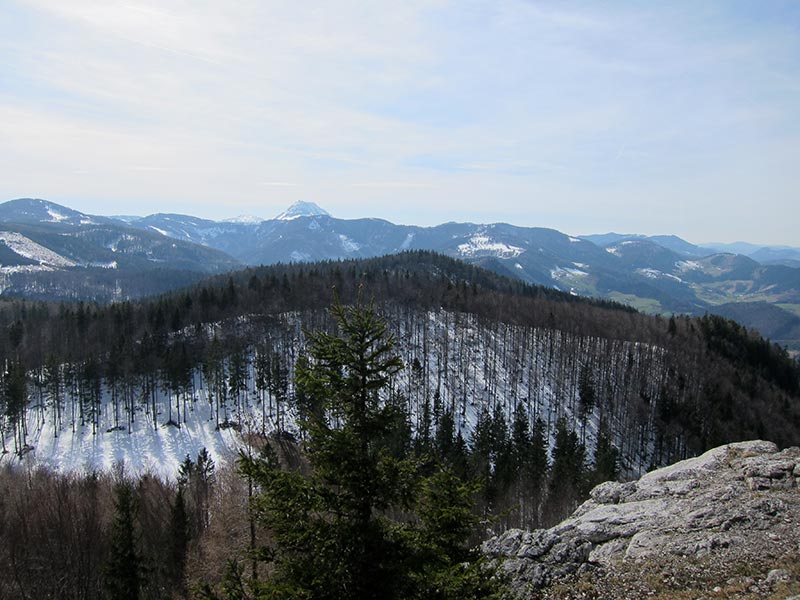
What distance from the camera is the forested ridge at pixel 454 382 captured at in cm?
6750

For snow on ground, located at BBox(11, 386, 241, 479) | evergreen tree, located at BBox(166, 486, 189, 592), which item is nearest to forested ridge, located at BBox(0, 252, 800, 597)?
snow on ground, located at BBox(11, 386, 241, 479)

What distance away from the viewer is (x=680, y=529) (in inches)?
846

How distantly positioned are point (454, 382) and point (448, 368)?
5538mm

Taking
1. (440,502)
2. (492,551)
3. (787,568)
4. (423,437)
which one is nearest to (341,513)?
(440,502)

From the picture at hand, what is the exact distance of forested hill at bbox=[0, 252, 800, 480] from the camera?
91062 millimetres

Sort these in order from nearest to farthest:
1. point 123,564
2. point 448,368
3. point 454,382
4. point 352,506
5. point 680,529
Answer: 1. point 352,506
2. point 680,529
3. point 123,564
4. point 454,382
5. point 448,368

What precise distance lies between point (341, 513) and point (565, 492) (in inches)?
2200

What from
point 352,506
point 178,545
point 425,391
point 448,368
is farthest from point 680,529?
point 448,368

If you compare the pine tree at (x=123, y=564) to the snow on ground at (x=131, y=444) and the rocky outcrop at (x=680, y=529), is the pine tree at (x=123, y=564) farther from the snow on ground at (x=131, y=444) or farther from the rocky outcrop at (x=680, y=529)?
the snow on ground at (x=131, y=444)

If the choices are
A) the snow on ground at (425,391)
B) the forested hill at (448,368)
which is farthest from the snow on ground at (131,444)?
the forested hill at (448,368)

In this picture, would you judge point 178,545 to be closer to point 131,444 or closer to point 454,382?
point 131,444

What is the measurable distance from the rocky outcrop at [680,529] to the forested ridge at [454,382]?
28.6 metres

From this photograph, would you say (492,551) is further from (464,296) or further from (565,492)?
(464,296)

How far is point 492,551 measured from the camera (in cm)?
2519
